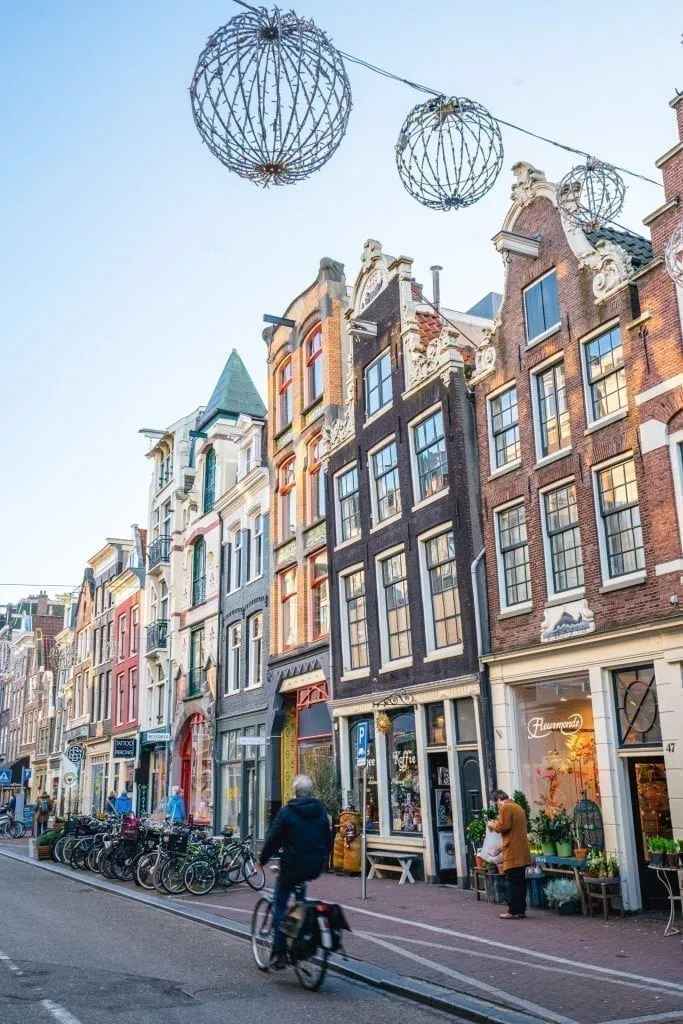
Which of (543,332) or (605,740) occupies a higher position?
(543,332)

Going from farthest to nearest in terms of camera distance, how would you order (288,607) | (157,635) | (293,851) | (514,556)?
(157,635), (288,607), (514,556), (293,851)

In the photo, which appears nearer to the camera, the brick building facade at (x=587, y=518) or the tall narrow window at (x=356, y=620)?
the brick building facade at (x=587, y=518)

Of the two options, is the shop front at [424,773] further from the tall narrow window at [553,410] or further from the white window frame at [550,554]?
the tall narrow window at [553,410]

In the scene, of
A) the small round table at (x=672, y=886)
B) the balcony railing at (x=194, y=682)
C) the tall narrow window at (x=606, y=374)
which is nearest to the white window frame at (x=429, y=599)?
the tall narrow window at (x=606, y=374)

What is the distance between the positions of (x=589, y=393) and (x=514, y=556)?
3.46 metres

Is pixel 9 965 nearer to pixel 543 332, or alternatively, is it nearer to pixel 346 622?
pixel 543 332

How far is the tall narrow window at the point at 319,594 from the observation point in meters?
26.1

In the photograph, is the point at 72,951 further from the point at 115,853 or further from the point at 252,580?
the point at 252,580

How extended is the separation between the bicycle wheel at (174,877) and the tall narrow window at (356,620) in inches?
269

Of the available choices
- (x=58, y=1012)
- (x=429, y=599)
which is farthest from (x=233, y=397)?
(x=58, y=1012)

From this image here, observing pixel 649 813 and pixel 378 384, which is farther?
pixel 378 384

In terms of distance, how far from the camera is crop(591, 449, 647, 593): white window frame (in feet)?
50.5

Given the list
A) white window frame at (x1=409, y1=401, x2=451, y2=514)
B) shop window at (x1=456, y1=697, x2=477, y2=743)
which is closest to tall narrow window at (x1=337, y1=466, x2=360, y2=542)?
white window frame at (x1=409, y1=401, x2=451, y2=514)

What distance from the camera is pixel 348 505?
24.7m
